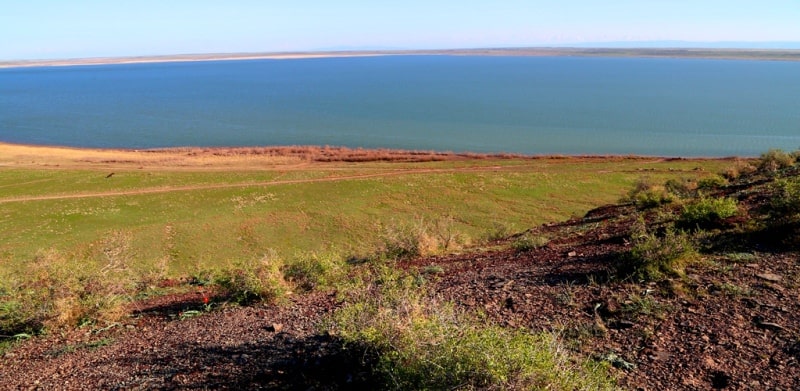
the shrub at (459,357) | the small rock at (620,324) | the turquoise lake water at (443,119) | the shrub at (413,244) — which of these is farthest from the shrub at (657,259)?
the turquoise lake water at (443,119)

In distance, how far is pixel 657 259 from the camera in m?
8.54

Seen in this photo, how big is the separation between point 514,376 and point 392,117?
82.5m

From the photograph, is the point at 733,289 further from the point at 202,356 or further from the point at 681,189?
the point at 681,189

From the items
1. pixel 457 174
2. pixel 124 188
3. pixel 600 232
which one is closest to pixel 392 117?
pixel 457 174

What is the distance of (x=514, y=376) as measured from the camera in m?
4.23

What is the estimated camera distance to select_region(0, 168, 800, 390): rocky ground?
19.9 ft

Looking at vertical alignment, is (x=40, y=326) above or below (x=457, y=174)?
above

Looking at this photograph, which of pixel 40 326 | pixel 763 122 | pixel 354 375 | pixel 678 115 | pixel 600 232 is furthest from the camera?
pixel 678 115

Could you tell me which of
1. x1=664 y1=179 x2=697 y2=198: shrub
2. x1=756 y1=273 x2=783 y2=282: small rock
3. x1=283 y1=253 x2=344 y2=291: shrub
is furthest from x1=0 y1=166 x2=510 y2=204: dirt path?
x1=756 y1=273 x2=783 y2=282: small rock

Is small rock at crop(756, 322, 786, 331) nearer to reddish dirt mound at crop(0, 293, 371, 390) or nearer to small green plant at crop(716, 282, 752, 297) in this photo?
small green plant at crop(716, 282, 752, 297)

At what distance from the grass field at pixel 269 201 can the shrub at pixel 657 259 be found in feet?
27.9

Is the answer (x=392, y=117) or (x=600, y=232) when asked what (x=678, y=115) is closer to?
(x=392, y=117)

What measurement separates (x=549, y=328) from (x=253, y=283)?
5.49 metres

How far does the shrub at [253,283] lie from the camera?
934cm
